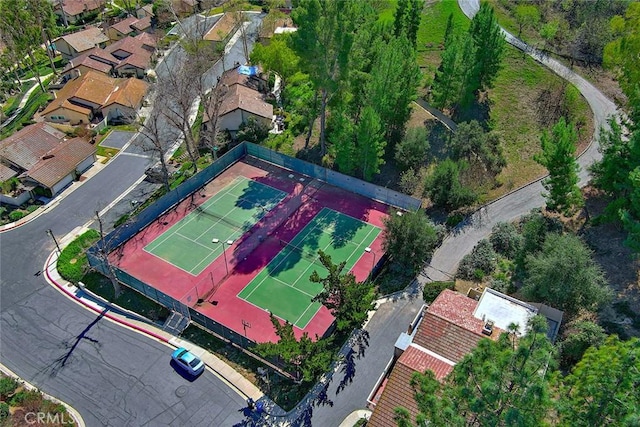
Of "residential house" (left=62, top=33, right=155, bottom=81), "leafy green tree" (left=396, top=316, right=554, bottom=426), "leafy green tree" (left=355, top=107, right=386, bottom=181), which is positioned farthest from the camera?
"residential house" (left=62, top=33, right=155, bottom=81)

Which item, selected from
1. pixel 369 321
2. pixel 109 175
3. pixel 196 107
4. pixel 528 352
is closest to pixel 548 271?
pixel 369 321

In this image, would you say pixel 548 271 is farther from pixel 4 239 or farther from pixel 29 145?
pixel 29 145

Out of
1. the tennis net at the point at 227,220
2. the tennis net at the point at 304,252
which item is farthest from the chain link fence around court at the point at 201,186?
the tennis net at the point at 304,252

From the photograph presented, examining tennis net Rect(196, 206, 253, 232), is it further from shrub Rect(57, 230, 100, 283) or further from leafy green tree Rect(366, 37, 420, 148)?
leafy green tree Rect(366, 37, 420, 148)

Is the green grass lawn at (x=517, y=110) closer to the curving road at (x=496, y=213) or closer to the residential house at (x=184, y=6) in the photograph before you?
the curving road at (x=496, y=213)

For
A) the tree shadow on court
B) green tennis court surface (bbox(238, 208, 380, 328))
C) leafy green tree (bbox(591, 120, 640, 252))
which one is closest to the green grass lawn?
leafy green tree (bbox(591, 120, 640, 252))

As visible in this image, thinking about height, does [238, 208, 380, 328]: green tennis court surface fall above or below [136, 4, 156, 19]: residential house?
below
